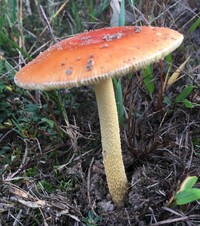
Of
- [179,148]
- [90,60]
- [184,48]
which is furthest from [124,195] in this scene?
[184,48]

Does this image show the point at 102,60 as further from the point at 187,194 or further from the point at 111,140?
the point at 187,194

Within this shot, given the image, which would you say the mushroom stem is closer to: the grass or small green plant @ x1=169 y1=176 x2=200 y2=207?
the grass

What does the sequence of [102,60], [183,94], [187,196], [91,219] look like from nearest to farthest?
[102,60] < [187,196] < [91,219] < [183,94]

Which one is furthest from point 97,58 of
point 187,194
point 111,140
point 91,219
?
point 91,219

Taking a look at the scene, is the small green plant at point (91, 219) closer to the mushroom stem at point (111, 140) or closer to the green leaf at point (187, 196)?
the mushroom stem at point (111, 140)

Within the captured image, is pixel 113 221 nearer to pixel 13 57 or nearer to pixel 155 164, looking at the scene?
pixel 155 164

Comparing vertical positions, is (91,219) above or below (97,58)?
below
